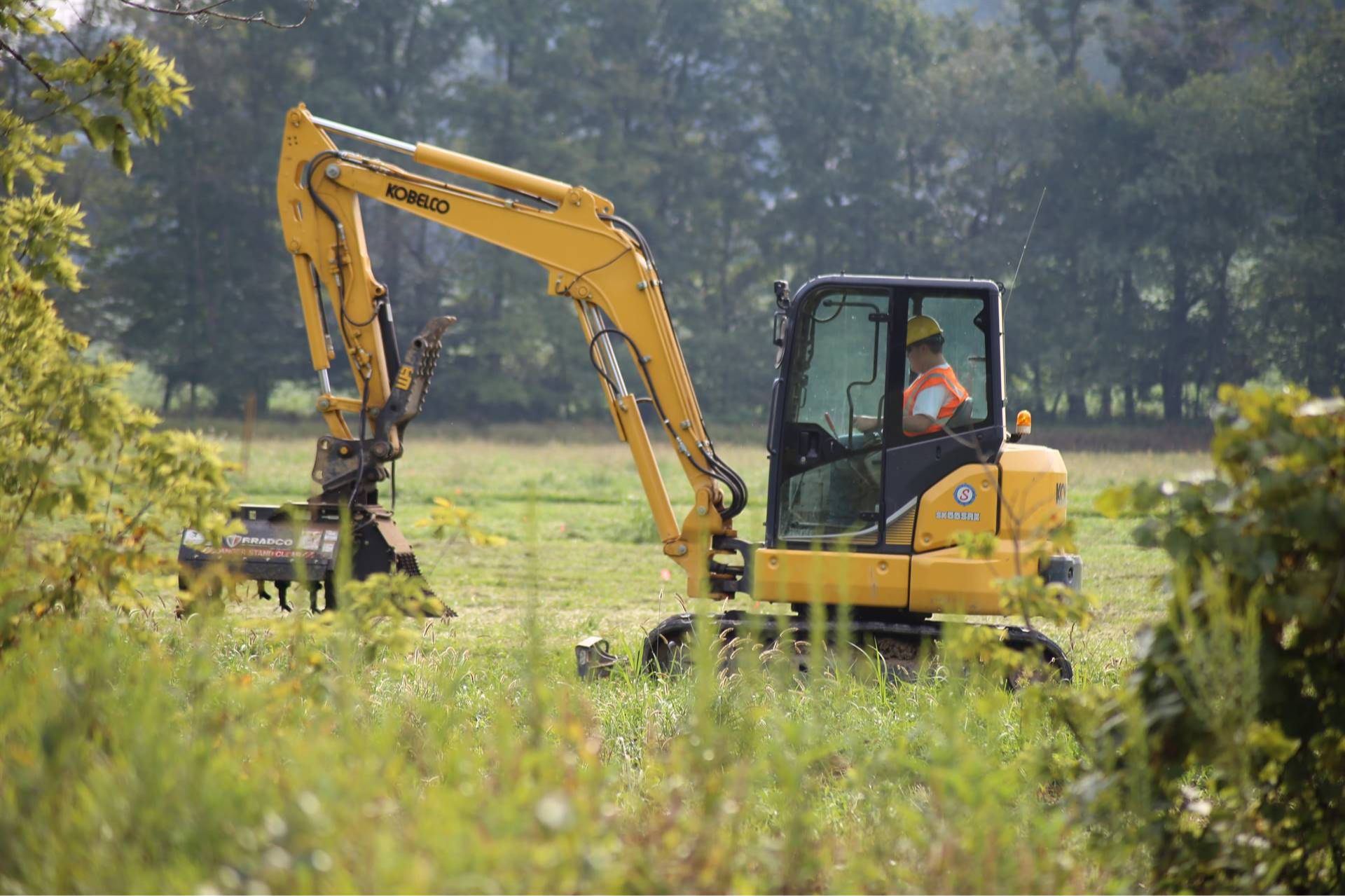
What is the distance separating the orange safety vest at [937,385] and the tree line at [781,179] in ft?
109

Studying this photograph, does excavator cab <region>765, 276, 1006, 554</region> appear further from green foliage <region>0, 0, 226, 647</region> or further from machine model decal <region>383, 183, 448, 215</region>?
green foliage <region>0, 0, 226, 647</region>

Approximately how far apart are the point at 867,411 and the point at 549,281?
2.21 metres

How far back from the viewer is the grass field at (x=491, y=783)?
7.36 feet

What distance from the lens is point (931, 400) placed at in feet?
22.3

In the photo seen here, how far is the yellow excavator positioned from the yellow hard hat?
0.01 meters

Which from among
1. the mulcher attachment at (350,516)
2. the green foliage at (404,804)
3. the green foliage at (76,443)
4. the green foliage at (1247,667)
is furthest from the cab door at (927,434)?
the green foliage at (76,443)

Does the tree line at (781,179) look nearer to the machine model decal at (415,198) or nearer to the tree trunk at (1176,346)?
the tree trunk at (1176,346)

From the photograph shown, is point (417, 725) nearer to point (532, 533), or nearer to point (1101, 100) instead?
point (532, 533)

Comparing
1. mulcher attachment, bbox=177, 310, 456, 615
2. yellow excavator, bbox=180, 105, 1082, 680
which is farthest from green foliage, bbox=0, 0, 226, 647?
mulcher attachment, bbox=177, 310, 456, 615

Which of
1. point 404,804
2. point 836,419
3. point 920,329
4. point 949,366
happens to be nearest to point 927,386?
point 949,366

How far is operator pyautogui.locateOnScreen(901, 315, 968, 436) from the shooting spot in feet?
22.3

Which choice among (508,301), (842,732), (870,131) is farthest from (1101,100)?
(842,732)

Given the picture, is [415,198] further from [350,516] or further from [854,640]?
[854,640]

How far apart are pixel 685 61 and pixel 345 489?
43.0 m
